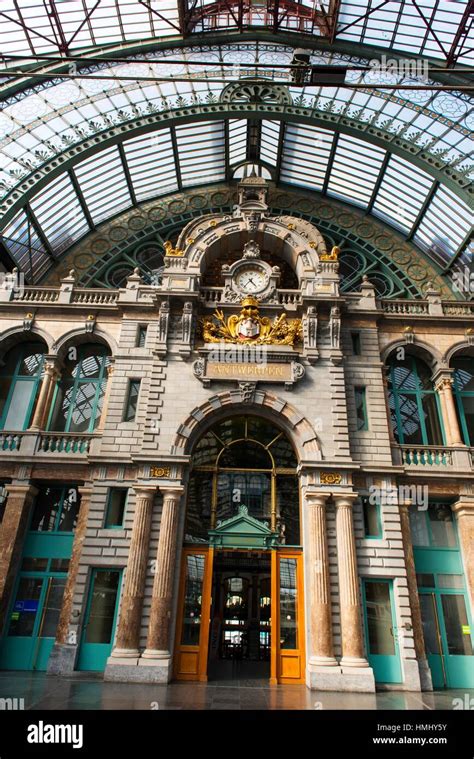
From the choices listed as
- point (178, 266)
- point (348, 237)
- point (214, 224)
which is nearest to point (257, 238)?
point (214, 224)

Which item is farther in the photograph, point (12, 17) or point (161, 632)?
point (12, 17)

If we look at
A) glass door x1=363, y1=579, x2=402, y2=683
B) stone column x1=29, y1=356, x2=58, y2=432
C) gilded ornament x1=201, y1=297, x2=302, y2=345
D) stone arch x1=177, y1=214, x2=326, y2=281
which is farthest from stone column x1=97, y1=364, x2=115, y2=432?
glass door x1=363, y1=579, x2=402, y2=683

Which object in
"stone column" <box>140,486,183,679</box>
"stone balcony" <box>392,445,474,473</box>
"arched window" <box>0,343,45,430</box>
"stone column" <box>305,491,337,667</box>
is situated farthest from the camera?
"arched window" <box>0,343,45,430</box>

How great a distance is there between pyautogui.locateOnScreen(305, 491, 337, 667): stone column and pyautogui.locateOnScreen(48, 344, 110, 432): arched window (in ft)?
32.0

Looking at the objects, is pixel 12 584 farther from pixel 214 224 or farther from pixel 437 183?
pixel 437 183

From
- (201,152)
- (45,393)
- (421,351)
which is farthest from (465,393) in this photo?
(201,152)

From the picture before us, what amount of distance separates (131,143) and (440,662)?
28776 millimetres

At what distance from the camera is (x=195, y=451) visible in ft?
62.0

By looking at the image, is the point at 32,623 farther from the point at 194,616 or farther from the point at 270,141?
the point at 270,141

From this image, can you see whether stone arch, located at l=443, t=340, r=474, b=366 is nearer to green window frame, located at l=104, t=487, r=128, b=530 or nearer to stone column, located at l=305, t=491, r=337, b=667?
stone column, located at l=305, t=491, r=337, b=667

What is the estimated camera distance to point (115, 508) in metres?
17.7

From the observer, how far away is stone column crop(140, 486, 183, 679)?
15.0 meters

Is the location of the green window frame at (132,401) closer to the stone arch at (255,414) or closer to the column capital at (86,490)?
the stone arch at (255,414)
